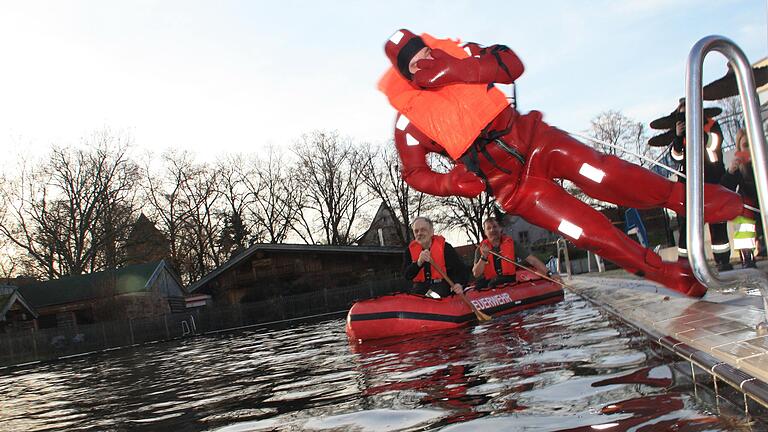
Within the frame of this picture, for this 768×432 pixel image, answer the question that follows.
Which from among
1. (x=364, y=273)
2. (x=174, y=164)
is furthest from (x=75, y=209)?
(x=364, y=273)

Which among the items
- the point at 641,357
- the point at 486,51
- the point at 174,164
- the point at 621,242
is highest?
the point at 174,164

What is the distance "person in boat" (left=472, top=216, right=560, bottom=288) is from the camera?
38.8ft

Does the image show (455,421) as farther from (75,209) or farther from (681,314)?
(75,209)

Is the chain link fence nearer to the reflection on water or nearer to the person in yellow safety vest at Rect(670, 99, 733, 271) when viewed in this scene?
the reflection on water

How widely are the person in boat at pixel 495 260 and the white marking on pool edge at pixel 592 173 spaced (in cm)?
653

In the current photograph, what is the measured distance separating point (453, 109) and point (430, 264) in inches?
258

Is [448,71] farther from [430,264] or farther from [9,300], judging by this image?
[9,300]

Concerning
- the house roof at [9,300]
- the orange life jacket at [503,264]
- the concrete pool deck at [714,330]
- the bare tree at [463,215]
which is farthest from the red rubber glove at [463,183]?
the bare tree at [463,215]

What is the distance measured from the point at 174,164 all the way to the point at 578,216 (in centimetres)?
5874

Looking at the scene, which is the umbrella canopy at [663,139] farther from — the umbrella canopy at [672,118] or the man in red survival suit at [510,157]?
the man in red survival suit at [510,157]

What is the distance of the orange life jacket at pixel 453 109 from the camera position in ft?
15.7

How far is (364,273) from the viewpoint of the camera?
37250mm

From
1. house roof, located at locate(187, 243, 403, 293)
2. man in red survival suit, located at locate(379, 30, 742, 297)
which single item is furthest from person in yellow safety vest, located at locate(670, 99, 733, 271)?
house roof, located at locate(187, 243, 403, 293)

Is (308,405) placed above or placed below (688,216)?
below
